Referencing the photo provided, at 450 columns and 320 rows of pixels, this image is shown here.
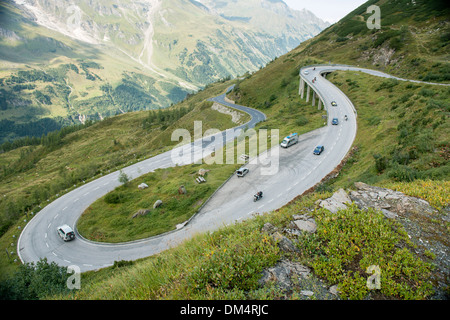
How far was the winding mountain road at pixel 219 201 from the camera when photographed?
27.9 meters

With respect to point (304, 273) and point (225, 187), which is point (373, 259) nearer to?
point (304, 273)

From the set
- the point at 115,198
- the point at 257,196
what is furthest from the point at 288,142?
the point at 115,198

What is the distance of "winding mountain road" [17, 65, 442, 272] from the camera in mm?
27922

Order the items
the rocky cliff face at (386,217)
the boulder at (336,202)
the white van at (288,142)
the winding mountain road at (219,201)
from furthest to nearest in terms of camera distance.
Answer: the white van at (288,142) < the winding mountain road at (219,201) < the boulder at (336,202) < the rocky cliff face at (386,217)

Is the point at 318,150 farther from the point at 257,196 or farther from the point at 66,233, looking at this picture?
the point at 66,233

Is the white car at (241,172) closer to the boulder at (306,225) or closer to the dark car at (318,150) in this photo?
the dark car at (318,150)

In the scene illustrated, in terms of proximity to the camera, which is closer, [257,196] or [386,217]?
[386,217]

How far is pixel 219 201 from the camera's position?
3219cm

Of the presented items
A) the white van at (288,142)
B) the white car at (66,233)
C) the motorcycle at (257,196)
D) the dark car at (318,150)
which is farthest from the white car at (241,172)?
the white car at (66,233)

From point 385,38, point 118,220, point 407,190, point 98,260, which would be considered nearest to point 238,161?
point 118,220

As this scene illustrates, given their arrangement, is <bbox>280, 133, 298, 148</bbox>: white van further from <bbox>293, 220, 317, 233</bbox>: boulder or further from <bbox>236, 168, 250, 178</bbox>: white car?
<bbox>293, 220, 317, 233</bbox>: boulder

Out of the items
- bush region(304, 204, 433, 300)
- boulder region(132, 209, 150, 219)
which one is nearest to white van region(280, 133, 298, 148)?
boulder region(132, 209, 150, 219)

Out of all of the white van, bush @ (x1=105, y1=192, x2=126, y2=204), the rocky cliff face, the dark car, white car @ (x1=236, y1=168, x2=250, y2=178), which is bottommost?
bush @ (x1=105, y1=192, x2=126, y2=204)

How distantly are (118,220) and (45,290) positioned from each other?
67.6 ft
